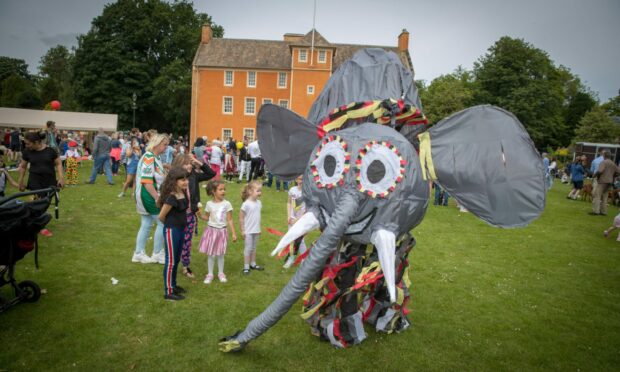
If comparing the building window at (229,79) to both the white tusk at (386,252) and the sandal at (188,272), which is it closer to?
the sandal at (188,272)

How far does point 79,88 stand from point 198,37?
13.1 m

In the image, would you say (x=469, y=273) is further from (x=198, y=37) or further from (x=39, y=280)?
(x=198, y=37)

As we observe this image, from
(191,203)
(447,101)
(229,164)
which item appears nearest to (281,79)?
→ (447,101)

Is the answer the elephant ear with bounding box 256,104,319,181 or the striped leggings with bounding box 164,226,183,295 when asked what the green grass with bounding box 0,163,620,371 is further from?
the elephant ear with bounding box 256,104,319,181

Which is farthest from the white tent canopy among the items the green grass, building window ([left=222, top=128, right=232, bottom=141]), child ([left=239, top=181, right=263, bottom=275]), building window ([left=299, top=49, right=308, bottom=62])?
child ([left=239, top=181, right=263, bottom=275])

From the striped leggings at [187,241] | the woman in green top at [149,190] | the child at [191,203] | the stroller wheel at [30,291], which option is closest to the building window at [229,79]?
the woman in green top at [149,190]

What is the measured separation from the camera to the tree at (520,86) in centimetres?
3600

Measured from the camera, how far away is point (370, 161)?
10.6 feet

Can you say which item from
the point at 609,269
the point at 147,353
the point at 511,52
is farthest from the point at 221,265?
the point at 511,52

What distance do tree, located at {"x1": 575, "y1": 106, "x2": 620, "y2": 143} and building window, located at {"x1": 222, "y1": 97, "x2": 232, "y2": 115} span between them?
35.0 metres

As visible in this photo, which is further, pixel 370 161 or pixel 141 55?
pixel 141 55

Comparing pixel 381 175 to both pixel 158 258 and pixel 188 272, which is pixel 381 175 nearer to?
pixel 188 272

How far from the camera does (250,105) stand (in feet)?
127

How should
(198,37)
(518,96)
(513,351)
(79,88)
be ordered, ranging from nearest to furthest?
(513,351), (518,96), (79,88), (198,37)
